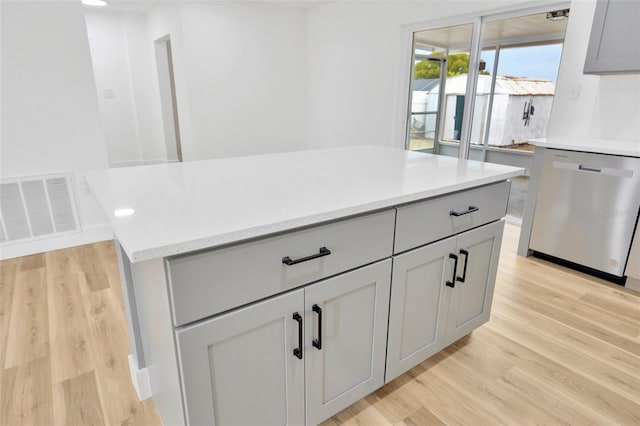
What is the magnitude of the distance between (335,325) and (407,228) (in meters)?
0.43

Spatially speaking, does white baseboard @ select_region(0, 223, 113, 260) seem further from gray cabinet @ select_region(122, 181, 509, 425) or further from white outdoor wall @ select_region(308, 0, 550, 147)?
white outdoor wall @ select_region(308, 0, 550, 147)

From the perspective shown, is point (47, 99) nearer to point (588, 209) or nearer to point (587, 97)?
point (588, 209)

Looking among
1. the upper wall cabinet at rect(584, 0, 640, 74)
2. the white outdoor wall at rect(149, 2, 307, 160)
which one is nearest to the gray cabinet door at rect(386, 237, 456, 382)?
the upper wall cabinet at rect(584, 0, 640, 74)

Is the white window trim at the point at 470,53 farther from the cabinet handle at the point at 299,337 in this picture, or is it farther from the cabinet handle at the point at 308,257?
the cabinet handle at the point at 299,337

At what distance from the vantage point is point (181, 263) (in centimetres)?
A: 87

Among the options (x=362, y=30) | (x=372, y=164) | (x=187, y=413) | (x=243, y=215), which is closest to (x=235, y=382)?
(x=187, y=413)

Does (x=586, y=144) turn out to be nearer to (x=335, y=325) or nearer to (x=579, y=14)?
(x=579, y=14)

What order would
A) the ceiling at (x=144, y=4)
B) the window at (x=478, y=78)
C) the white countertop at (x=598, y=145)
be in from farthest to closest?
the ceiling at (x=144, y=4) → the window at (x=478, y=78) → the white countertop at (x=598, y=145)

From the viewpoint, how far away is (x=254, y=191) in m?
1.28

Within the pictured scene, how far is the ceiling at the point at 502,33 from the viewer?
3996mm

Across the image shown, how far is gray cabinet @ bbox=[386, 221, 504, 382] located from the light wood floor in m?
0.17

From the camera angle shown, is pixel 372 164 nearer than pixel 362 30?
Yes

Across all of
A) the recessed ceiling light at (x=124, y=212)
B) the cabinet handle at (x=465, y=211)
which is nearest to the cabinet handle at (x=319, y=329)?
the recessed ceiling light at (x=124, y=212)

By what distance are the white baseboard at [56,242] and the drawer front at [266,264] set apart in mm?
2884
